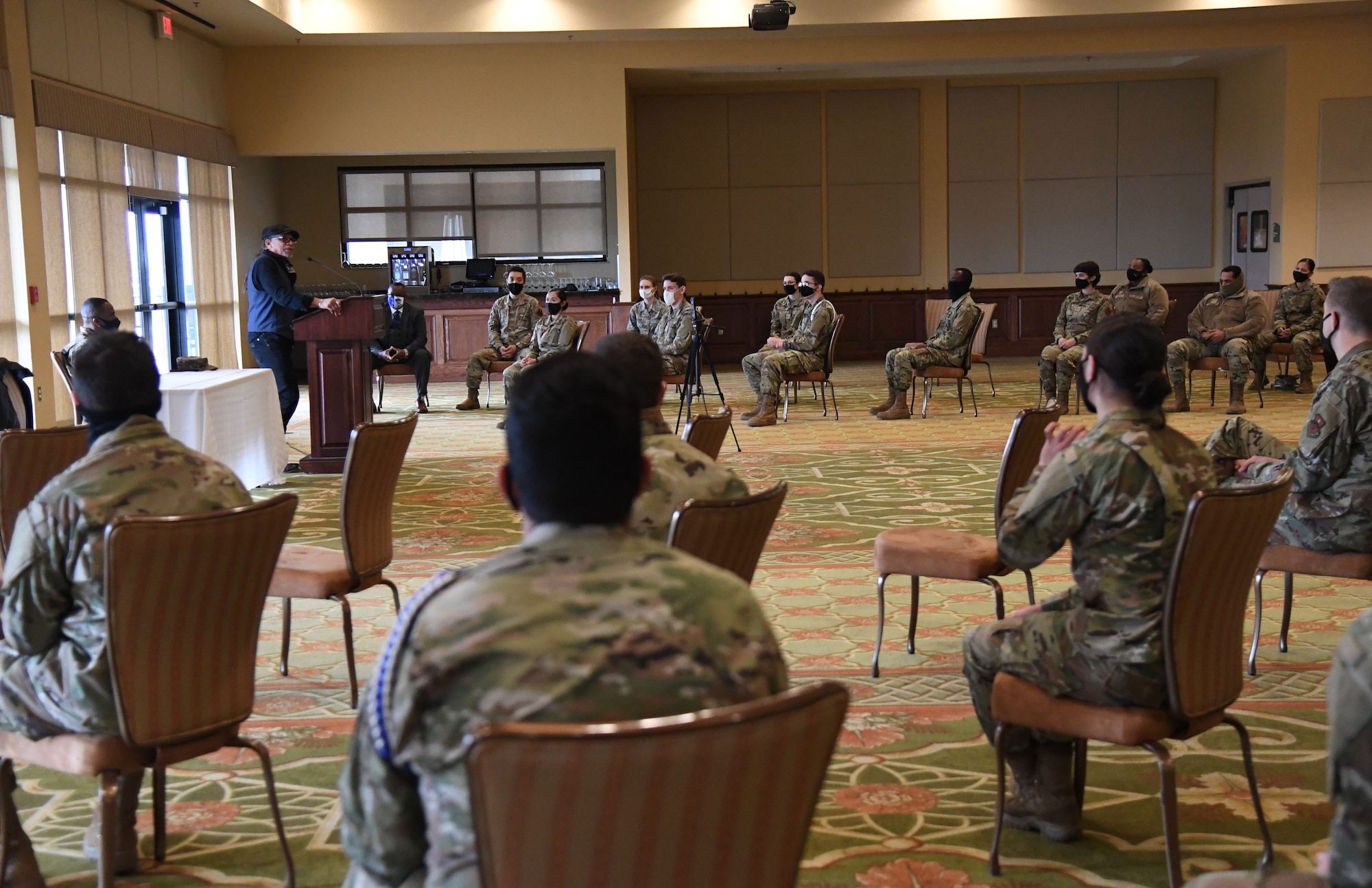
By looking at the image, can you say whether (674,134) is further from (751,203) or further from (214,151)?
(214,151)

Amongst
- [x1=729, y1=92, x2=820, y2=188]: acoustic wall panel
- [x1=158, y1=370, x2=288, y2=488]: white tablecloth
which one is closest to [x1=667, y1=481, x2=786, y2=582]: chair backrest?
[x1=158, y1=370, x2=288, y2=488]: white tablecloth

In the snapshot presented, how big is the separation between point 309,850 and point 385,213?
13964 mm

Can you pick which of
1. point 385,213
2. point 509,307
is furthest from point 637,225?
point 509,307

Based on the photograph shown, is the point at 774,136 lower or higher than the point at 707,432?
higher

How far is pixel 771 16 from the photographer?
12.6 meters

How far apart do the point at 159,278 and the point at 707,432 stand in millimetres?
9949

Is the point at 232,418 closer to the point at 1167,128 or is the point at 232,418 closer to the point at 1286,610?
the point at 1286,610

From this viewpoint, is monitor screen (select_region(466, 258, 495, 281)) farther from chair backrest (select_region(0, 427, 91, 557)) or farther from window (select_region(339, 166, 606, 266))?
chair backrest (select_region(0, 427, 91, 557))

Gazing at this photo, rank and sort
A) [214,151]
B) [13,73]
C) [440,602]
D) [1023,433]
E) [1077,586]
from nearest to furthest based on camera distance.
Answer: [440,602], [1077,586], [1023,433], [13,73], [214,151]

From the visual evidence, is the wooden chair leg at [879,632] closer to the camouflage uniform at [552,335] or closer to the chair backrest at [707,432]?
the chair backrest at [707,432]

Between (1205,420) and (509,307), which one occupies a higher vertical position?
(509,307)

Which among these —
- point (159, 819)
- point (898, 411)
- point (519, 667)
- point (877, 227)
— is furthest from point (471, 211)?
point (519, 667)

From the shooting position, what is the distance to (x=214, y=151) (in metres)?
13.8

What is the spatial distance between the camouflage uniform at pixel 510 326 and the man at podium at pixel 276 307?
3.60 metres
